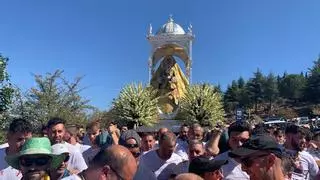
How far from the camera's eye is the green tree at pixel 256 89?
88.2 meters

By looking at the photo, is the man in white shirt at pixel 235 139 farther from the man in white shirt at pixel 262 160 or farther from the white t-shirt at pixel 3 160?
the white t-shirt at pixel 3 160

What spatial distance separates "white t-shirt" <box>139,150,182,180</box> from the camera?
583 cm

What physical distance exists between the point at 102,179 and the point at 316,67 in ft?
318

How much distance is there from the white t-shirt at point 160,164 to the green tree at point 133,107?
18061 millimetres

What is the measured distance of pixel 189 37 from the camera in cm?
4125

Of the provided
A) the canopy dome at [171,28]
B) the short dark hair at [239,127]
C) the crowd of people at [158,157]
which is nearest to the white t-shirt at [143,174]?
the crowd of people at [158,157]

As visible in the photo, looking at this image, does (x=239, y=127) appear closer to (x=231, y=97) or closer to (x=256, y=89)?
(x=256, y=89)

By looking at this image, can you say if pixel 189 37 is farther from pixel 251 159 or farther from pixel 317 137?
pixel 251 159

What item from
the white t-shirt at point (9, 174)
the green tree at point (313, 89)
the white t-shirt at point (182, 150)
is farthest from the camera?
the green tree at point (313, 89)

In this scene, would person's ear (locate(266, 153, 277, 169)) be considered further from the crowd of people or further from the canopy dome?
the canopy dome

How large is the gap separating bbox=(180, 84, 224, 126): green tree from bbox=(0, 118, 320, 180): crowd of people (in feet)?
51.4

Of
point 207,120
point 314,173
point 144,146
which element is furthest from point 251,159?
point 207,120

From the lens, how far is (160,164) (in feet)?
19.5

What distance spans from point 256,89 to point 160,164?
84.7m
